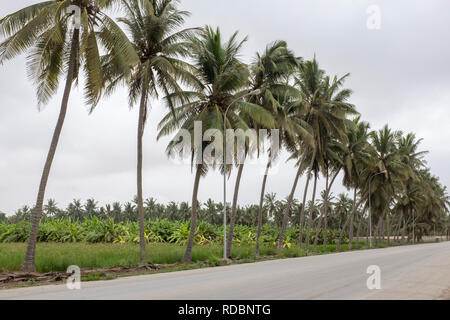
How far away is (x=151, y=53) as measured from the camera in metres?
20.2

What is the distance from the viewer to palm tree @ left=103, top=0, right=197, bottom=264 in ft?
63.2

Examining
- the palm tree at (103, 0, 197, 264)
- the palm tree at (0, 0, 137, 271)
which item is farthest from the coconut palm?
the palm tree at (0, 0, 137, 271)

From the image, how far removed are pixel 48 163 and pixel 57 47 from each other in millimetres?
4467

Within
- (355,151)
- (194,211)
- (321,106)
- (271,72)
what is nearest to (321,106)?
(321,106)

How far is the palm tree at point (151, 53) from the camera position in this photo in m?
19.3

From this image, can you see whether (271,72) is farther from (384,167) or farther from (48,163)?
(384,167)

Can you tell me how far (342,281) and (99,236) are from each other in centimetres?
2689

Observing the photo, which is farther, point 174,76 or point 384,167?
point 384,167

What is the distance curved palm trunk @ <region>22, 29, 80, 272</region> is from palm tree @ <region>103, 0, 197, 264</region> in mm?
2542

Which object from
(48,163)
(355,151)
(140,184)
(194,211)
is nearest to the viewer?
(48,163)

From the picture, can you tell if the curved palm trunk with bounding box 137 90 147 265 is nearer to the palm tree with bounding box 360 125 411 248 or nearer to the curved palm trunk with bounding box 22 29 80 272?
the curved palm trunk with bounding box 22 29 80 272

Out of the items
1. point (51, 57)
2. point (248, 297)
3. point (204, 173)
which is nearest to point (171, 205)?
point (204, 173)

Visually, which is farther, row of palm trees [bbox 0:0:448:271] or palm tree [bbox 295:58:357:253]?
palm tree [bbox 295:58:357:253]
